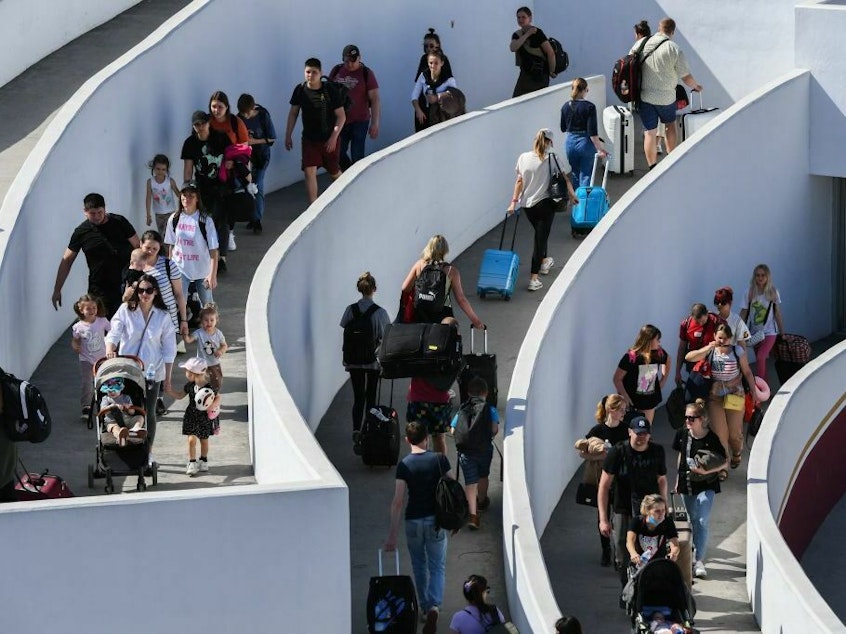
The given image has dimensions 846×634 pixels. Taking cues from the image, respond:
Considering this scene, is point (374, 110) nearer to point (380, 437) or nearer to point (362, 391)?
point (362, 391)

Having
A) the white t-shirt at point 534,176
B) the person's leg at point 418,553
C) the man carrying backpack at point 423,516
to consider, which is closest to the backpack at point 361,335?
the man carrying backpack at point 423,516

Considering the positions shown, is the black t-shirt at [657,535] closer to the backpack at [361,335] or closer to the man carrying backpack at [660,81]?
the backpack at [361,335]

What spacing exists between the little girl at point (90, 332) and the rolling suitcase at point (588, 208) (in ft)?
25.7

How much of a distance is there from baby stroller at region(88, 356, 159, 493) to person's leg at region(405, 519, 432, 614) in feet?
6.05

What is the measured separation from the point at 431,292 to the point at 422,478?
2.70 m

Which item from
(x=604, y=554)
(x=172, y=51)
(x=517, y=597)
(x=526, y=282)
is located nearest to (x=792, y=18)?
(x=526, y=282)

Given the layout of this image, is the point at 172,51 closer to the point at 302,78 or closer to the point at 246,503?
the point at 302,78

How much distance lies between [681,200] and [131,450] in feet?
28.0

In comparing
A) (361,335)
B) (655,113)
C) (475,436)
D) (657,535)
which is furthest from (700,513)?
(655,113)

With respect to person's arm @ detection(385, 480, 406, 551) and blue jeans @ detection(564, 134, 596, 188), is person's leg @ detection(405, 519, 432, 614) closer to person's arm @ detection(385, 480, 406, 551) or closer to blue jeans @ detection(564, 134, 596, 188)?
person's arm @ detection(385, 480, 406, 551)

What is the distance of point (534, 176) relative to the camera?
19.6 meters

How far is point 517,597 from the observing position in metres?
13.8

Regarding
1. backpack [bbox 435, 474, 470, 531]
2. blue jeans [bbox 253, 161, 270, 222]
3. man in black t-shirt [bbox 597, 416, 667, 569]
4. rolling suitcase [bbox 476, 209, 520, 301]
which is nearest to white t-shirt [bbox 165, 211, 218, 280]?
blue jeans [bbox 253, 161, 270, 222]

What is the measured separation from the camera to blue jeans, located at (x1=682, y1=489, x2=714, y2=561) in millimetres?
16000
